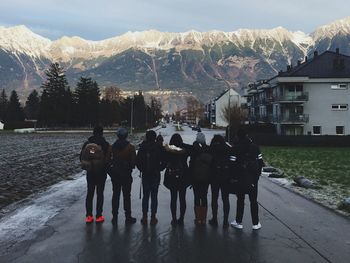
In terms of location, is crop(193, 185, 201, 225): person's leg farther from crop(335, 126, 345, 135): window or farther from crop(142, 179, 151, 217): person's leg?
crop(335, 126, 345, 135): window

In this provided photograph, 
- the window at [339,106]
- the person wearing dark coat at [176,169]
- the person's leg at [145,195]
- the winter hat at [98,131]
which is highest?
the window at [339,106]

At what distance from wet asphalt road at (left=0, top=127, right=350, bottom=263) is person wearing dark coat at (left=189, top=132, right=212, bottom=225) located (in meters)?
0.32

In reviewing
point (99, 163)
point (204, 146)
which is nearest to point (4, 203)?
point (99, 163)

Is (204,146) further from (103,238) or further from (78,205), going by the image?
(78,205)

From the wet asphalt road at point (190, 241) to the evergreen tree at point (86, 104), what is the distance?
102 meters

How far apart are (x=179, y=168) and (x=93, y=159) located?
169 cm

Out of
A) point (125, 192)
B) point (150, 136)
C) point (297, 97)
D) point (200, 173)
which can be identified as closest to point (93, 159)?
point (125, 192)

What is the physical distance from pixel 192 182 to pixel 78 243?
256cm

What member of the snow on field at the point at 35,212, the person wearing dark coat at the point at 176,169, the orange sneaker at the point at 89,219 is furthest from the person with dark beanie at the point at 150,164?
the snow on field at the point at 35,212

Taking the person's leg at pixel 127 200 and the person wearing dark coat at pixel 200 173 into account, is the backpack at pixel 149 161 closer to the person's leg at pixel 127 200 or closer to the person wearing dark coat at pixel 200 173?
the person's leg at pixel 127 200

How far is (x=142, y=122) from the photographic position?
127188 mm

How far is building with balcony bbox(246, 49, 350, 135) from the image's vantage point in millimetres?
55531

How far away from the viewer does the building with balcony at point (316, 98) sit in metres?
55.5

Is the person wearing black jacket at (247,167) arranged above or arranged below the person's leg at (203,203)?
above
